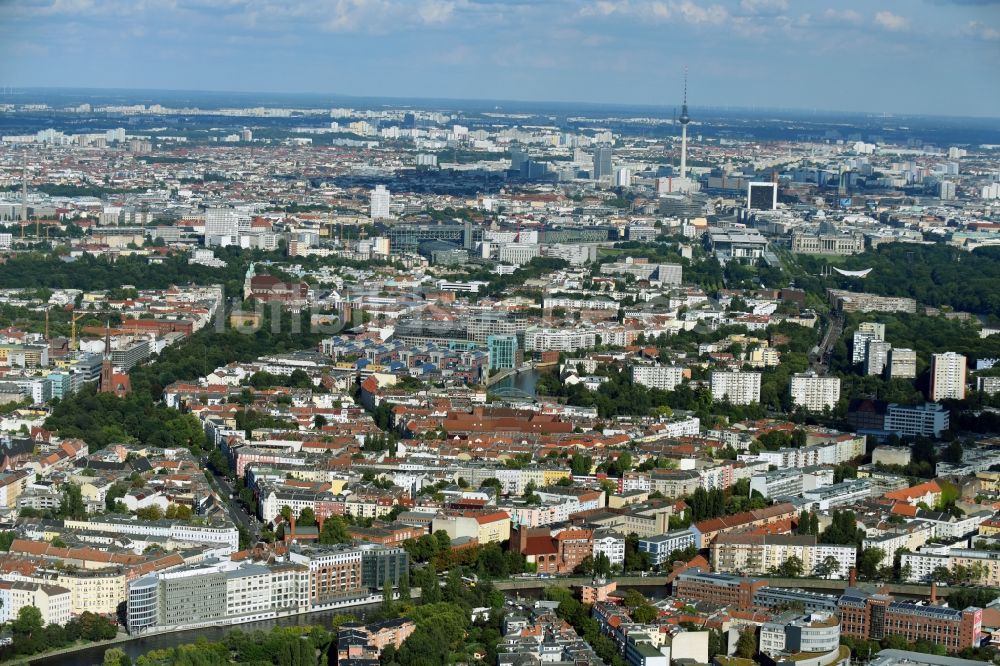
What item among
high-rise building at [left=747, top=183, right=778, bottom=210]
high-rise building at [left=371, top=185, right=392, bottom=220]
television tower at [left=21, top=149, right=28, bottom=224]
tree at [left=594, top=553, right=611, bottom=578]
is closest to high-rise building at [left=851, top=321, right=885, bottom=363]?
tree at [left=594, top=553, right=611, bottom=578]

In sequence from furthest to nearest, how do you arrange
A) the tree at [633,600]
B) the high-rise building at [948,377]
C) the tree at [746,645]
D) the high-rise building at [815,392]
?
the high-rise building at [948,377] < the high-rise building at [815,392] < the tree at [633,600] < the tree at [746,645]

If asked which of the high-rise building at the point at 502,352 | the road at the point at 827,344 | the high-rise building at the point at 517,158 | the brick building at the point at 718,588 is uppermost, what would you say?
the brick building at the point at 718,588

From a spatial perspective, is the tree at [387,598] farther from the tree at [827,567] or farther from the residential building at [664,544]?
the tree at [827,567]

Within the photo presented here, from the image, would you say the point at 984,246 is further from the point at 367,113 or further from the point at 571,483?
the point at 367,113

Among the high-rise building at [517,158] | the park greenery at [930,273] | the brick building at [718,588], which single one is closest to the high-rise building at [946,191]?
the high-rise building at [517,158]

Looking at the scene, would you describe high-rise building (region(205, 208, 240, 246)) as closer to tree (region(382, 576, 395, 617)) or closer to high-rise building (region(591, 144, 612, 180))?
high-rise building (region(591, 144, 612, 180))
